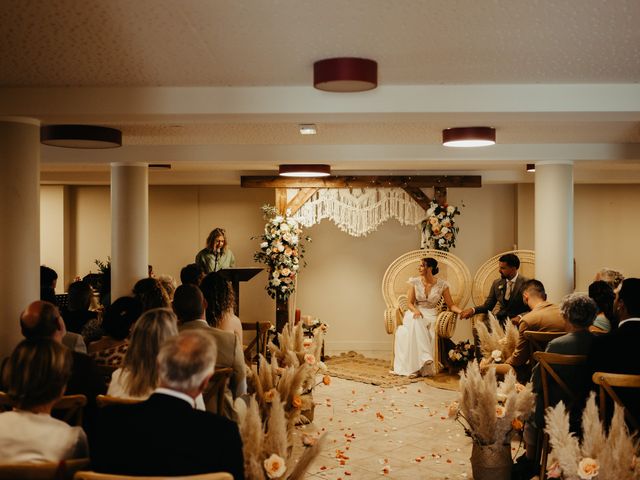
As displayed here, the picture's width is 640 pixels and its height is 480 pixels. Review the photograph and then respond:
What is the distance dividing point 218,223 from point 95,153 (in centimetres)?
348

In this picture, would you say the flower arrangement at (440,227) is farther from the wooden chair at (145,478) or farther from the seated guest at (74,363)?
the wooden chair at (145,478)

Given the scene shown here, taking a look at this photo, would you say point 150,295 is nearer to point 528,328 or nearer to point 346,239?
point 528,328

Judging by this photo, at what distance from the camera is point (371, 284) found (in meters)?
10.7

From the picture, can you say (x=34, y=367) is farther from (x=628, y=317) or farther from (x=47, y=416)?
(x=628, y=317)

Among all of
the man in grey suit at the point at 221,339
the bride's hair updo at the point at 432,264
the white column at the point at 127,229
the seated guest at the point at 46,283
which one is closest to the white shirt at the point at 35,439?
the man in grey suit at the point at 221,339

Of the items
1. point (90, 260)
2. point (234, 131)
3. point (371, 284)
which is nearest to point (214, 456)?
point (234, 131)

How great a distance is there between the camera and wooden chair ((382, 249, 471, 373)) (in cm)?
842

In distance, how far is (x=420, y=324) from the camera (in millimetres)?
8422

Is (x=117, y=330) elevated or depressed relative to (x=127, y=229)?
depressed

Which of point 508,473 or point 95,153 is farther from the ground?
point 95,153

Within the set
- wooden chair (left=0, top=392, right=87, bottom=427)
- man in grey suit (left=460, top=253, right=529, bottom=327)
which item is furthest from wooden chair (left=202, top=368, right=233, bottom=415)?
man in grey suit (left=460, top=253, right=529, bottom=327)

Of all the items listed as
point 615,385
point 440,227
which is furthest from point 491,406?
point 440,227

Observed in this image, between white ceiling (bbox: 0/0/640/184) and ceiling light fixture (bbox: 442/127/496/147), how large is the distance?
0.22m

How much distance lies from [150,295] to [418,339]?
4.48 meters
